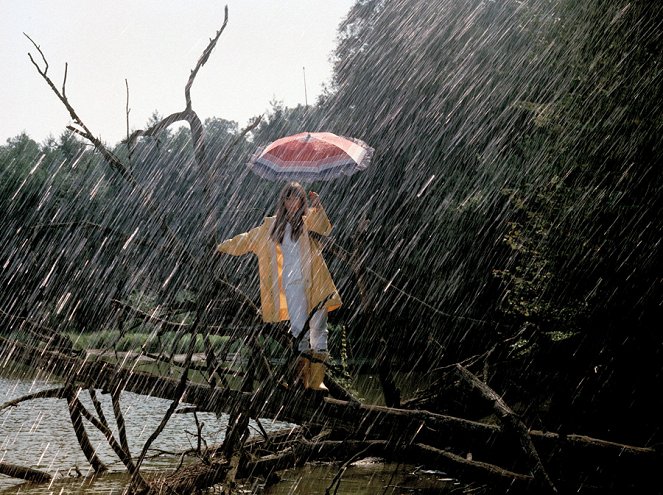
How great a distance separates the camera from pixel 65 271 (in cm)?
3438

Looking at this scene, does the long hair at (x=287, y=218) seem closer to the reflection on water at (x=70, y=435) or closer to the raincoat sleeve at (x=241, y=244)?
the raincoat sleeve at (x=241, y=244)

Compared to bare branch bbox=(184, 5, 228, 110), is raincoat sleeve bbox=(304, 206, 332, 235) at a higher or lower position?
lower

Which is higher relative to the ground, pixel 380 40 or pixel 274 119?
pixel 380 40

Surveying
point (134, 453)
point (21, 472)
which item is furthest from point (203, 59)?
point (134, 453)

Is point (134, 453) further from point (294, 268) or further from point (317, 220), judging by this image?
point (317, 220)

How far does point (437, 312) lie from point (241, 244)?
12.2 feet

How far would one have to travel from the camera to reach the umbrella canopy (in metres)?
5.74

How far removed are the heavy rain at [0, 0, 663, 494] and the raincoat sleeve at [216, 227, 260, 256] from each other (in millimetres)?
303

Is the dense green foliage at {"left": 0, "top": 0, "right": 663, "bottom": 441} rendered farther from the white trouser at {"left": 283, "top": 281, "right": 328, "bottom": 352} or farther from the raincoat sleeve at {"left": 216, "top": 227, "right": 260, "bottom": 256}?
the white trouser at {"left": 283, "top": 281, "right": 328, "bottom": 352}

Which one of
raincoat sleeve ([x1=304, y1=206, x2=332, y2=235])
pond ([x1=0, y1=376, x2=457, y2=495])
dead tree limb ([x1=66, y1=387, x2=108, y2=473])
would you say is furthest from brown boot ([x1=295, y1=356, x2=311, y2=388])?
dead tree limb ([x1=66, y1=387, x2=108, y2=473])

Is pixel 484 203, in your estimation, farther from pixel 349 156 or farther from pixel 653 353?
pixel 349 156

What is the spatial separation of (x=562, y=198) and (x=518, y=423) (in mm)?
4944

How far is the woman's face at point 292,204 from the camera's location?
5.32 meters

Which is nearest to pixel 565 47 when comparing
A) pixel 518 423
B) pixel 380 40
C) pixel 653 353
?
pixel 653 353
